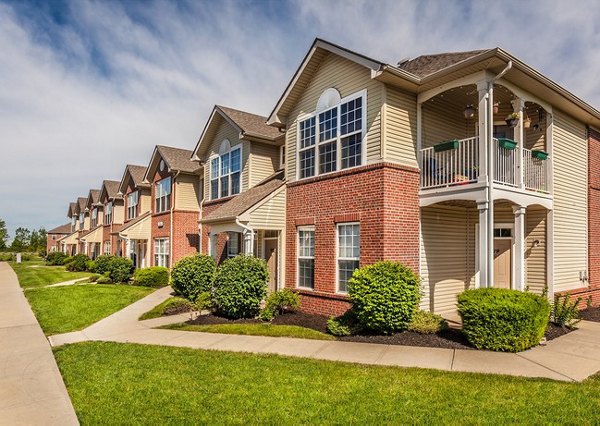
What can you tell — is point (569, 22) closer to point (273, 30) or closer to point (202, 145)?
point (273, 30)

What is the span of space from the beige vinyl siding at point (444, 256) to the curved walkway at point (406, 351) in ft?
10.4

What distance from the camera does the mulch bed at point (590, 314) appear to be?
11.9 m

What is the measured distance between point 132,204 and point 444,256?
85.6 ft

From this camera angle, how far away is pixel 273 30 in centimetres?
1497

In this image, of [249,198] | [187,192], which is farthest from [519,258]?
[187,192]

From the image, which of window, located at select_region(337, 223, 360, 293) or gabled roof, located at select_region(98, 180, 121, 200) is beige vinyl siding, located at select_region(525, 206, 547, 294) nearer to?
window, located at select_region(337, 223, 360, 293)

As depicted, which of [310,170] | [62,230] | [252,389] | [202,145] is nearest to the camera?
[252,389]

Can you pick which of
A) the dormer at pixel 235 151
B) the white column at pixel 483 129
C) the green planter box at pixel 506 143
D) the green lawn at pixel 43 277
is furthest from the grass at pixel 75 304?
the green planter box at pixel 506 143

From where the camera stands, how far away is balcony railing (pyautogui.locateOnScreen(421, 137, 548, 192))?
33.7 feet

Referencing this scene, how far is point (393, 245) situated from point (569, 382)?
4.96 metres

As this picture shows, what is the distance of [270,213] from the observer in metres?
13.7

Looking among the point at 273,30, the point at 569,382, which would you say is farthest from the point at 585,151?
the point at 273,30

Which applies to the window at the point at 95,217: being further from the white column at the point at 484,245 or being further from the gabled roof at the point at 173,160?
the white column at the point at 484,245

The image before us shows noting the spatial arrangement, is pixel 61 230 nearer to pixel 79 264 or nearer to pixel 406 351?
pixel 79 264
